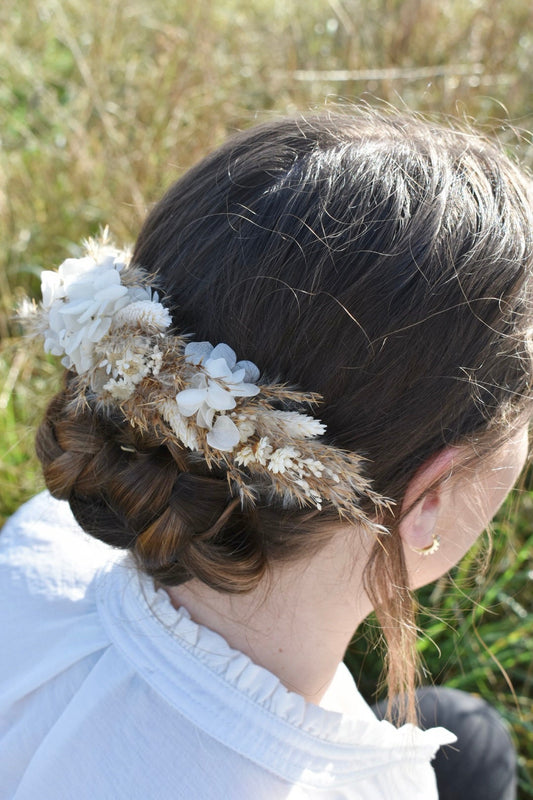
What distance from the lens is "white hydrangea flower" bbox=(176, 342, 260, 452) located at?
3.06 ft

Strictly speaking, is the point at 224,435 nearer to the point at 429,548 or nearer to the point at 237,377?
the point at 237,377

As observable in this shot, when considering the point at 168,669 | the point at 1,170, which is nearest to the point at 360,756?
the point at 168,669

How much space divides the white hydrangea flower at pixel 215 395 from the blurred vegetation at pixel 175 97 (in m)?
1.50

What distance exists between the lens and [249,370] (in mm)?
992

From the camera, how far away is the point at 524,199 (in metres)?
1.13

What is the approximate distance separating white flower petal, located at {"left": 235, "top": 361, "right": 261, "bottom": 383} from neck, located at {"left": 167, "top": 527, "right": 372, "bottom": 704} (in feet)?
0.99

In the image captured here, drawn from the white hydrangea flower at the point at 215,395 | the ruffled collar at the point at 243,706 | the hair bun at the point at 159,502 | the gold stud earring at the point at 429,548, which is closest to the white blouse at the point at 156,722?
the ruffled collar at the point at 243,706

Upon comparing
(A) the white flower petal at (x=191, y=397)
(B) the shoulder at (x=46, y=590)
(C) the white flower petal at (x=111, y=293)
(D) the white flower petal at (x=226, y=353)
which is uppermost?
(C) the white flower petal at (x=111, y=293)

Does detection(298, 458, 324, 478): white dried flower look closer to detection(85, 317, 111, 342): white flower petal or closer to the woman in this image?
the woman

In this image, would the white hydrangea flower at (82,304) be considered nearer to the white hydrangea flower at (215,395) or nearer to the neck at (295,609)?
the white hydrangea flower at (215,395)

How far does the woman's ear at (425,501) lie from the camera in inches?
42.3

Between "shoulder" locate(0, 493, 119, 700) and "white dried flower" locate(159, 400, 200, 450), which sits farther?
"shoulder" locate(0, 493, 119, 700)

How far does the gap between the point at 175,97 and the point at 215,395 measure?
2590 mm

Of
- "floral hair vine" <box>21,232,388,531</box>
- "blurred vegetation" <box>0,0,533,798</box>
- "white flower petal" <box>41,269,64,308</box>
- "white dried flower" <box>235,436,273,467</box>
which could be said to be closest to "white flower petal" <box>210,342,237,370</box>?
"floral hair vine" <box>21,232,388,531</box>
